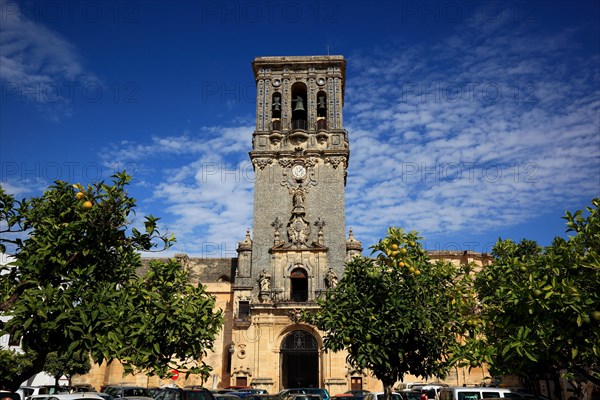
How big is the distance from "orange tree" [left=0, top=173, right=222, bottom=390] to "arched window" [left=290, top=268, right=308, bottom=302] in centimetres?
2392

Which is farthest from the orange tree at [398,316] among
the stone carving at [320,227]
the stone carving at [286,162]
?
the stone carving at [286,162]

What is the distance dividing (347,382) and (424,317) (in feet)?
61.6

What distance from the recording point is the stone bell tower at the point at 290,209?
35.1m

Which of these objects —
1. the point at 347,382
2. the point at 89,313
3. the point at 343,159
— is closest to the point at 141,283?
the point at 89,313

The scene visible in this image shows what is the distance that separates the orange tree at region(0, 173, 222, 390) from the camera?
9898 mm

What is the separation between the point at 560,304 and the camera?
9.31 m

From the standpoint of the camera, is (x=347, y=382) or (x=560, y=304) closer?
(x=560, y=304)

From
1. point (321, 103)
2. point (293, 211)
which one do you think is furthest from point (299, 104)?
point (293, 211)

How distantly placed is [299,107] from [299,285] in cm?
1450

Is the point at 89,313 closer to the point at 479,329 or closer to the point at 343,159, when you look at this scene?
the point at 479,329

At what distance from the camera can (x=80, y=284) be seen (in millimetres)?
10500

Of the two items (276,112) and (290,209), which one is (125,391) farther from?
(276,112)

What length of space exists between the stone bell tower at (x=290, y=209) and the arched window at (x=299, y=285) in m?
0.07

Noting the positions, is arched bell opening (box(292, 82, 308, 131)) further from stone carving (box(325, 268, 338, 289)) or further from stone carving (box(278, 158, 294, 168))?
stone carving (box(325, 268, 338, 289))
